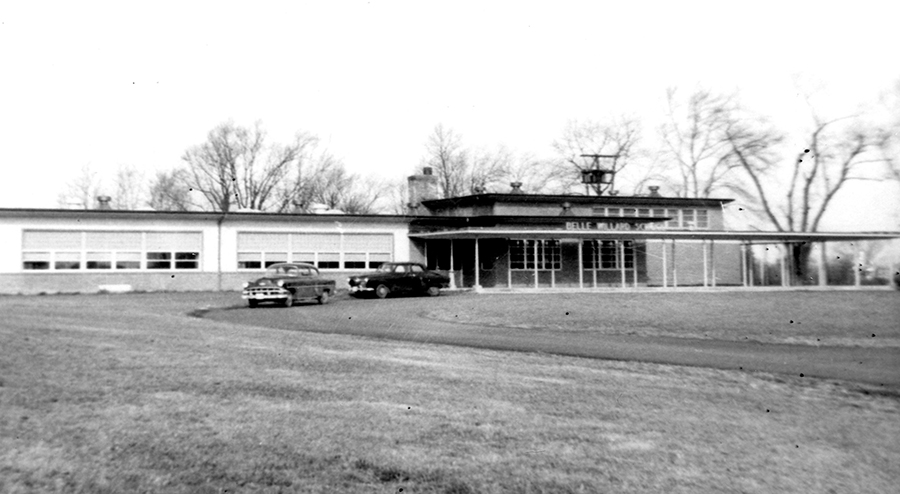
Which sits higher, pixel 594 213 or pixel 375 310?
pixel 594 213

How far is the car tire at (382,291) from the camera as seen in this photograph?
2983 centimetres

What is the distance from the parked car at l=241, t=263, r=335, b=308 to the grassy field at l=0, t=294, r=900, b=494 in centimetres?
1345

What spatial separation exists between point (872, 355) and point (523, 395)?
26.2ft

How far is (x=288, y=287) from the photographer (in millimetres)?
25062

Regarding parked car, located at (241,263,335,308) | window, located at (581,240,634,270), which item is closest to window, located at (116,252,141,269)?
parked car, located at (241,263,335,308)

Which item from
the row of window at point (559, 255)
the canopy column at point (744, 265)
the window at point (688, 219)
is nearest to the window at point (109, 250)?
the row of window at point (559, 255)

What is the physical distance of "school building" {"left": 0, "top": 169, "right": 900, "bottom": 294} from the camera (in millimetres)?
31422

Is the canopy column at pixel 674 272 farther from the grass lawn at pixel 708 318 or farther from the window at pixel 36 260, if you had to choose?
the window at pixel 36 260

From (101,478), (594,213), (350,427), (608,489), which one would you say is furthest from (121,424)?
(594,213)

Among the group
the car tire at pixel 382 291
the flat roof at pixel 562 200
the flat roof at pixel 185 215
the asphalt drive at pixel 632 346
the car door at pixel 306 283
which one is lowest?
A: the asphalt drive at pixel 632 346

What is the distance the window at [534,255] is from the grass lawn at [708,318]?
496 inches

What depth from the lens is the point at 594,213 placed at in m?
41.8

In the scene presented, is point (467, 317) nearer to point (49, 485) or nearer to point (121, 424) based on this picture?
point (121, 424)

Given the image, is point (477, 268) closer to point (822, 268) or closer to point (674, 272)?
point (674, 272)
